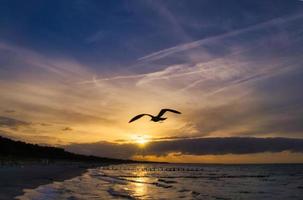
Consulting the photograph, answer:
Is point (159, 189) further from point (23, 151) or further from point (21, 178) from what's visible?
point (23, 151)

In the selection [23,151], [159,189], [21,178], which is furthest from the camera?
[23,151]

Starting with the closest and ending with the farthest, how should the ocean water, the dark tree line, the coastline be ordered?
1. the coastline
2. the ocean water
3. the dark tree line

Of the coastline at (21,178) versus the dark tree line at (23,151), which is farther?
the dark tree line at (23,151)

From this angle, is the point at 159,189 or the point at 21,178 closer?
the point at 21,178

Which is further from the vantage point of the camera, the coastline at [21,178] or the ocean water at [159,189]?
the ocean water at [159,189]

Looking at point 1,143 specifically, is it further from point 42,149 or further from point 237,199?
point 237,199

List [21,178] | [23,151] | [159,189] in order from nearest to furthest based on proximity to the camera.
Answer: [21,178], [159,189], [23,151]

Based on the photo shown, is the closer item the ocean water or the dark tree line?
the ocean water

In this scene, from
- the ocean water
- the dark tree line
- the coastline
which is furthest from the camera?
the dark tree line

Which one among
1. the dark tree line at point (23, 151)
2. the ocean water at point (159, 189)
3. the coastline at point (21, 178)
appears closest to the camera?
the coastline at point (21, 178)

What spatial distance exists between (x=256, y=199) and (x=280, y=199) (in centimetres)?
215

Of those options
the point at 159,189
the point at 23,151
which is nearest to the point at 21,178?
the point at 159,189

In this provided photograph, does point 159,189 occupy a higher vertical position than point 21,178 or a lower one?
lower

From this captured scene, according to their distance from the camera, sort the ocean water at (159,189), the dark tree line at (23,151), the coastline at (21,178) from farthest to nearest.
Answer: the dark tree line at (23,151) < the ocean water at (159,189) < the coastline at (21,178)
